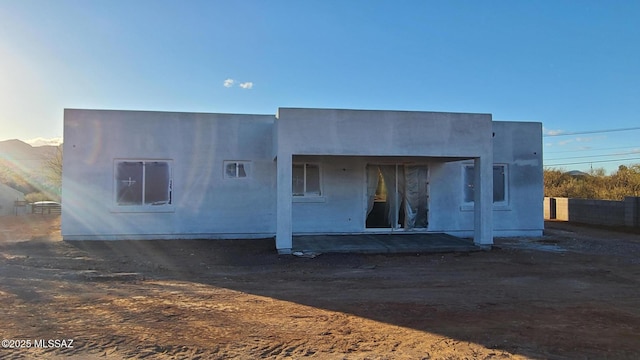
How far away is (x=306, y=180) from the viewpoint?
14398 mm

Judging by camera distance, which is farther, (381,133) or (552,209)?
(552,209)

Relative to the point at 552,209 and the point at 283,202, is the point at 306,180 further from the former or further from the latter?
the point at 552,209

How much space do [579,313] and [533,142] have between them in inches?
417

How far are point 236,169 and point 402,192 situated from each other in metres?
5.40

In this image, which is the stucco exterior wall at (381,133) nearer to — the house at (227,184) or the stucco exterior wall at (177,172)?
the house at (227,184)

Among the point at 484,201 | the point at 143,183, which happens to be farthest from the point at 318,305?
the point at 143,183

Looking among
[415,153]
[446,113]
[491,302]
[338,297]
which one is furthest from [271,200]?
[491,302]

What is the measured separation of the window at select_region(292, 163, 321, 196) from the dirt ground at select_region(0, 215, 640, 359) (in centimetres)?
307

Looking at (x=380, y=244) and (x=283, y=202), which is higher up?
(x=283, y=202)

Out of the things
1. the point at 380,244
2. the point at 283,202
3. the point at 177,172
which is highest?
the point at 177,172

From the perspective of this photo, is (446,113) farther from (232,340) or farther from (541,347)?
(232,340)

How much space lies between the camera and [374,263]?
413 inches

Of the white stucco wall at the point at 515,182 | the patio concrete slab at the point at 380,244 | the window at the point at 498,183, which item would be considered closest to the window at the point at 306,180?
the patio concrete slab at the point at 380,244

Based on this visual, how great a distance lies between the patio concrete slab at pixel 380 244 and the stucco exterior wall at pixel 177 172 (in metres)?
2.17
